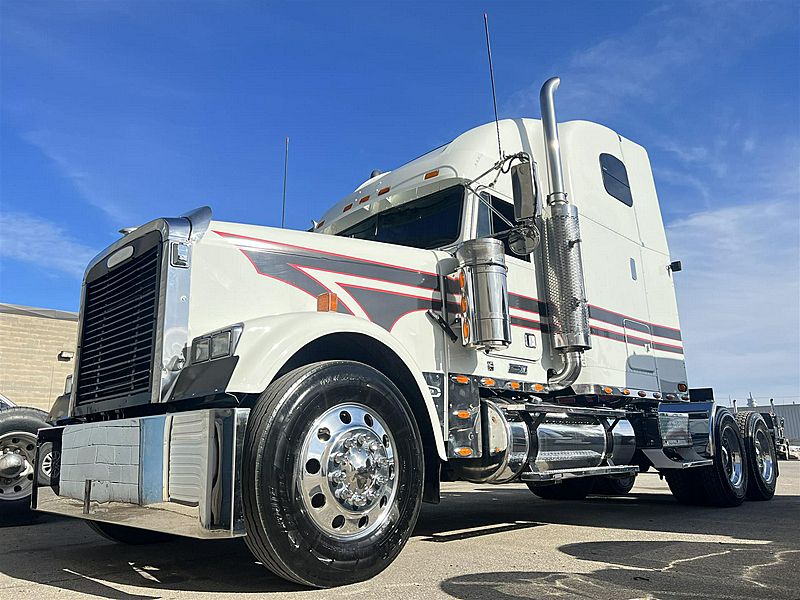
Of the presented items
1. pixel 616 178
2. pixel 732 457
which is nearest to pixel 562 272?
pixel 616 178

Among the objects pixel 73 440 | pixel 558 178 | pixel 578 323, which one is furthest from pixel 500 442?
pixel 73 440

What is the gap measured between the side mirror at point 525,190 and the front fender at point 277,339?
5.27ft

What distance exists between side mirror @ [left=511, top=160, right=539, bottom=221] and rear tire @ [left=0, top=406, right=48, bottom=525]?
5101mm

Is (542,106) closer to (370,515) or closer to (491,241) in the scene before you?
(491,241)

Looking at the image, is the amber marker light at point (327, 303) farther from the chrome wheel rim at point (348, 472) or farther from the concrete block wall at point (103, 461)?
the concrete block wall at point (103, 461)

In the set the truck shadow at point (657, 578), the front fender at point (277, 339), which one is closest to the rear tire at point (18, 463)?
the front fender at point (277, 339)

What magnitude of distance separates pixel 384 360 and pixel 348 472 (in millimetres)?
986

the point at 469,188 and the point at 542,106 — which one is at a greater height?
the point at 542,106

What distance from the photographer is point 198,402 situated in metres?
4.00

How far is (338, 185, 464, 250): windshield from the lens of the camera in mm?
5816

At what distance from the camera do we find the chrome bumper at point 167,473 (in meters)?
3.33

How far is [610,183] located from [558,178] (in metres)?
1.44

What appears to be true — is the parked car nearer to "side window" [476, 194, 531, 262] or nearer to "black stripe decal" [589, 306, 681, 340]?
"side window" [476, 194, 531, 262]

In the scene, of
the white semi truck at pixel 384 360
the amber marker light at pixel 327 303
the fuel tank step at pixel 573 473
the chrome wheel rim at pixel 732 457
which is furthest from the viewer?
the chrome wheel rim at pixel 732 457
